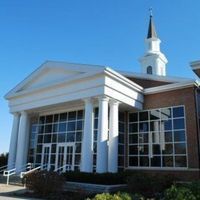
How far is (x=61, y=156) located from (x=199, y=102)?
1190 centimetres

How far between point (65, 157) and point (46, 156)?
2.53 m

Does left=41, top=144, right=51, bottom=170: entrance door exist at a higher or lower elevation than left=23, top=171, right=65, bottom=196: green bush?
higher

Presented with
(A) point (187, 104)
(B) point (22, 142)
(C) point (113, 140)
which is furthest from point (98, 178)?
(B) point (22, 142)

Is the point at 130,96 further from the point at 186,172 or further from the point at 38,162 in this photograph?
the point at 38,162

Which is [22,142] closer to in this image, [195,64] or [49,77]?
[49,77]

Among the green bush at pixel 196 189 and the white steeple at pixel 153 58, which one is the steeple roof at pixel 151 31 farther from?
the green bush at pixel 196 189

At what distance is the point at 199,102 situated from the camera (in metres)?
21.1

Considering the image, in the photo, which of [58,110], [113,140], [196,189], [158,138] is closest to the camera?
[196,189]

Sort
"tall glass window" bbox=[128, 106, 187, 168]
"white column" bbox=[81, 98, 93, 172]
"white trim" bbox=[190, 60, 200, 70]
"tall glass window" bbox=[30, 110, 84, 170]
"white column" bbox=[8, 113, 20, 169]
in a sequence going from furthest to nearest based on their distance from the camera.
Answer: "white column" bbox=[8, 113, 20, 169] → "tall glass window" bbox=[30, 110, 84, 170] → "tall glass window" bbox=[128, 106, 187, 168] → "white column" bbox=[81, 98, 93, 172] → "white trim" bbox=[190, 60, 200, 70]

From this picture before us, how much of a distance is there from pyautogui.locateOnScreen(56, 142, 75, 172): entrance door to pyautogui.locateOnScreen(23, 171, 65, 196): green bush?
364 inches

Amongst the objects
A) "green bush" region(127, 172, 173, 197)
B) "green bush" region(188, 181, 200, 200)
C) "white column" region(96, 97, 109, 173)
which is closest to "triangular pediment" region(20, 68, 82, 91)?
"white column" region(96, 97, 109, 173)

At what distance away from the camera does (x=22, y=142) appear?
25328 mm

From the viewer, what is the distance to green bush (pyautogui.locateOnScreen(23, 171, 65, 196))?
13836 millimetres

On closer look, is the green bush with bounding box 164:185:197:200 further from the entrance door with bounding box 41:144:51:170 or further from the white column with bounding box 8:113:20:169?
the white column with bounding box 8:113:20:169
